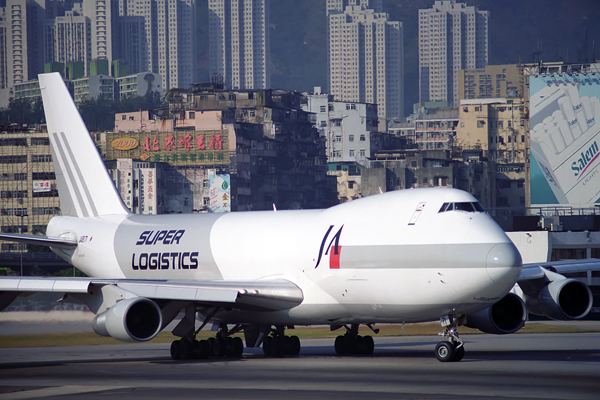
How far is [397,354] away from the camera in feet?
105

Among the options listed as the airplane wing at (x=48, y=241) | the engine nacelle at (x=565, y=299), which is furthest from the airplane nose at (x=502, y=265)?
the airplane wing at (x=48, y=241)

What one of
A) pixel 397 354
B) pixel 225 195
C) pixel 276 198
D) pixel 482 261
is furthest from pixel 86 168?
pixel 276 198

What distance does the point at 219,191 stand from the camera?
142625 mm

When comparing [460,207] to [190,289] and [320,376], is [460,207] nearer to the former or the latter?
[320,376]

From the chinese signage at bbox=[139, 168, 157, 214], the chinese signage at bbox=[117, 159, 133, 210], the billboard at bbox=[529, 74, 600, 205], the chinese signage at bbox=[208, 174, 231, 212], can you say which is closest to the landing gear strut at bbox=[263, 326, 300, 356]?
the chinese signage at bbox=[208, 174, 231, 212]

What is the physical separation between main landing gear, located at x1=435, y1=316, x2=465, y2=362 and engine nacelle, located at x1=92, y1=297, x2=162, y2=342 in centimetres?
872

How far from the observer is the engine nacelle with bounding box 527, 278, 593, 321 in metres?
30.2

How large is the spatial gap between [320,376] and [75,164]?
1927 cm

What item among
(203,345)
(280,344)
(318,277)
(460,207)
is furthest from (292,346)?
(460,207)

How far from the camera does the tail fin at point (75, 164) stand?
127ft

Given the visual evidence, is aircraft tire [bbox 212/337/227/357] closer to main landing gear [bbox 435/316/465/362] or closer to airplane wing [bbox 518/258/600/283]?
main landing gear [bbox 435/316/465/362]

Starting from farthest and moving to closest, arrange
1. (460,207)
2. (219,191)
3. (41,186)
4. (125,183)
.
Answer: (219,191) → (125,183) → (41,186) → (460,207)

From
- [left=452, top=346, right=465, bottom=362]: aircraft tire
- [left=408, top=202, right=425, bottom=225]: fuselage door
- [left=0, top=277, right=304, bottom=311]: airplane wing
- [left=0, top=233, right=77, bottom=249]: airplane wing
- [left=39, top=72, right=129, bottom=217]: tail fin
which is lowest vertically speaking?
[left=452, top=346, right=465, bottom=362]: aircraft tire

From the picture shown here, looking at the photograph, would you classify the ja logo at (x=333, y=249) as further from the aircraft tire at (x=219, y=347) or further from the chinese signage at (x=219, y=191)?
the chinese signage at (x=219, y=191)
